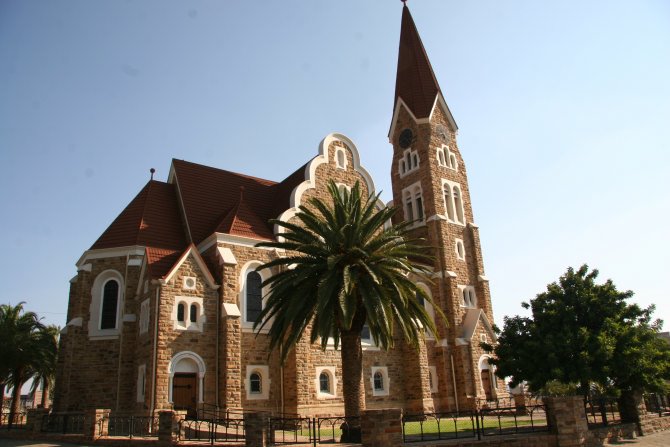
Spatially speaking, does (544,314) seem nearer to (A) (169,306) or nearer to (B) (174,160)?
(A) (169,306)

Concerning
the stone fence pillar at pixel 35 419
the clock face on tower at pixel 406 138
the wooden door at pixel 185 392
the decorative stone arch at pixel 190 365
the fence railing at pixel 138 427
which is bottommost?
the fence railing at pixel 138 427

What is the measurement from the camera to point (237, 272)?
26031mm

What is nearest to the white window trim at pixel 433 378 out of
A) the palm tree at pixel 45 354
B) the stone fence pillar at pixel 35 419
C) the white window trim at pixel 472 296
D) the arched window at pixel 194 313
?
the white window trim at pixel 472 296

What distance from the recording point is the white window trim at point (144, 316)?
24.4 m

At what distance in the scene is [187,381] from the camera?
2308cm

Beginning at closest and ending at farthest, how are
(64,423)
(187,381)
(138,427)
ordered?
(64,423) < (138,427) < (187,381)

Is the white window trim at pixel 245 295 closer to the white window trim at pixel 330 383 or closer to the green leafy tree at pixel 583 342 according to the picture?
the white window trim at pixel 330 383

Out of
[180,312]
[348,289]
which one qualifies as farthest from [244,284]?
[348,289]

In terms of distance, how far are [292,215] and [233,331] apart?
7700 mm

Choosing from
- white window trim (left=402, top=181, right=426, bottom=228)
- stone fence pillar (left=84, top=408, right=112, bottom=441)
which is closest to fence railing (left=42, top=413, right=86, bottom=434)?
stone fence pillar (left=84, top=408, right=112, bottom=441)

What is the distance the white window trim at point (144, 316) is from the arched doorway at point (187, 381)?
2541 millimetres

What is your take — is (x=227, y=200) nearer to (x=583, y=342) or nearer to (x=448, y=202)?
(x=448, y=202)

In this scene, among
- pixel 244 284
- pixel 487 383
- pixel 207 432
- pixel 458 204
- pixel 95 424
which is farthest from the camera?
pixel 458 204

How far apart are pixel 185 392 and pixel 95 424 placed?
5622mm
